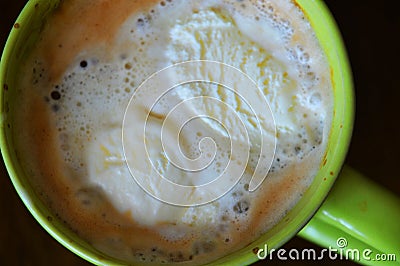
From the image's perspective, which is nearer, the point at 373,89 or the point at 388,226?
the point at 388,226

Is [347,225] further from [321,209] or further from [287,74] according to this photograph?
[287,74]

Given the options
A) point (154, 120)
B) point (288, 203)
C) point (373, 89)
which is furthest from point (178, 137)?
point (373, 89)

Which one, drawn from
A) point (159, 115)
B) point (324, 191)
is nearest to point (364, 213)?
point (324, 191)

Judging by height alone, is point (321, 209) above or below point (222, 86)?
below

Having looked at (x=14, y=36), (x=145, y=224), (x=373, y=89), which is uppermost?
(x=373, y=89)
